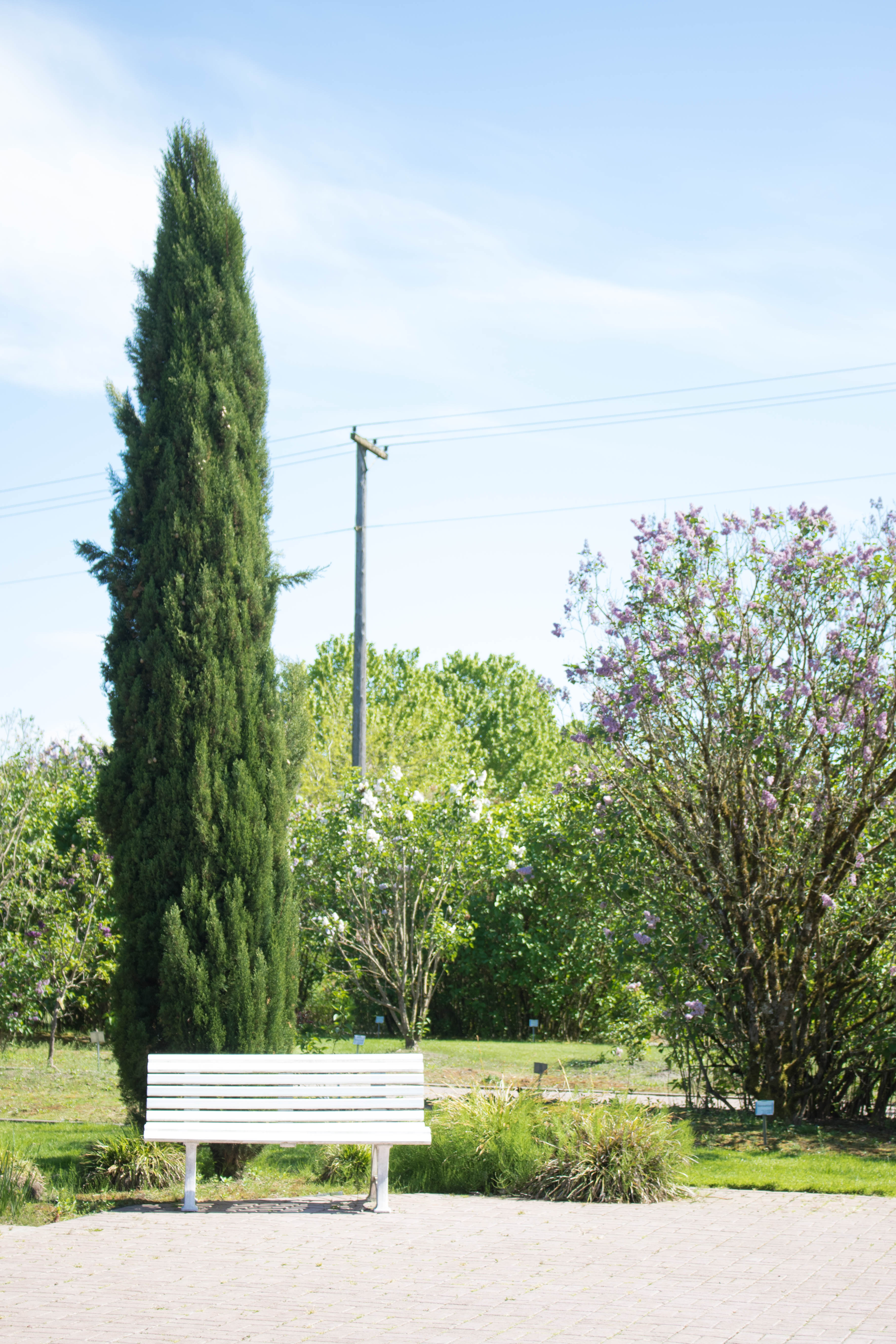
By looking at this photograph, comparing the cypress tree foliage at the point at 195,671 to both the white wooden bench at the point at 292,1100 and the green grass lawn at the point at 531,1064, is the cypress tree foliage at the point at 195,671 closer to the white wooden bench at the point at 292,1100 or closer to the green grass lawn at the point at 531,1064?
the white wooden bench at the point at 292,1100

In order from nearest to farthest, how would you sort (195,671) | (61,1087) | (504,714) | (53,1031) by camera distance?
1. (195,671)
2. (61,1087)
3. (53,1031)
4. (504,714)

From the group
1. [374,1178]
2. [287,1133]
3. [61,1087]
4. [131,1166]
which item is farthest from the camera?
[61,1087]

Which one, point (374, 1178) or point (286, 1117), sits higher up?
point (286, 1117)

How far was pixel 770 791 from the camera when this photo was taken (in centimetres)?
936

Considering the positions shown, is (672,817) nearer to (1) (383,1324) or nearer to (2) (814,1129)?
(2) (814,1129)

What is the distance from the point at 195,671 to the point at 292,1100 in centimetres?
276

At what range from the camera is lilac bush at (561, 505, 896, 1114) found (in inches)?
364

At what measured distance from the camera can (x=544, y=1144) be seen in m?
7.54

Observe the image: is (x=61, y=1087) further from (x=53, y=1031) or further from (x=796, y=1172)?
(x=796, y=1172)

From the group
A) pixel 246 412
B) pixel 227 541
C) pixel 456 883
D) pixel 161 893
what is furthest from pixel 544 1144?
pixel 456 883

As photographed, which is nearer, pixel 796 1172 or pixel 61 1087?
pixel 796 1172

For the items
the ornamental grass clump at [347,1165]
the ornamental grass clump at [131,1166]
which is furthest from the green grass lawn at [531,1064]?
the ornamental grass clump at [131,1166]

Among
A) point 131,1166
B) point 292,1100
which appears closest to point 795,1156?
point 292,1100

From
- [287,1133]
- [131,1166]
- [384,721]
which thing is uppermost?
[384,721]
